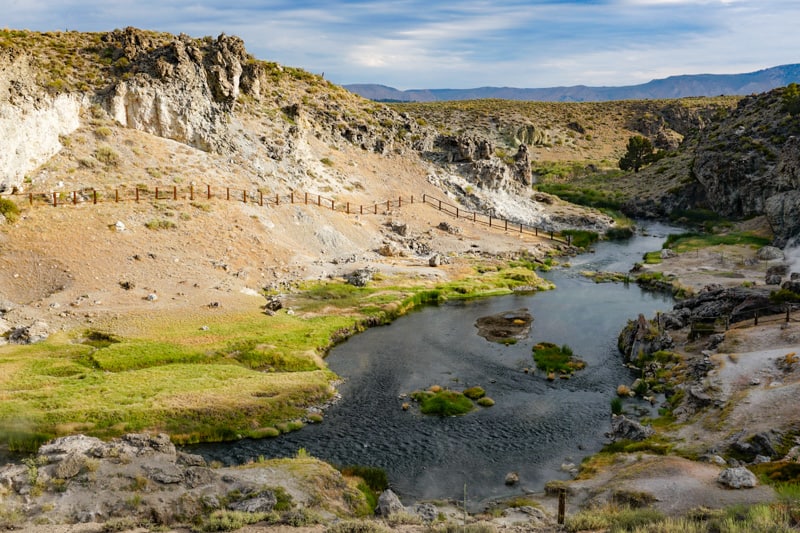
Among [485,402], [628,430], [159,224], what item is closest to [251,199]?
[159,224]

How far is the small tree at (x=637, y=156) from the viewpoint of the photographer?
13100 cm

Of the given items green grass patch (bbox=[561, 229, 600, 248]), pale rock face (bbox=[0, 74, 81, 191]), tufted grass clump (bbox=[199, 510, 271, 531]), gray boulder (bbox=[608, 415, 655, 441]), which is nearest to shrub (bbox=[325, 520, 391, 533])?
tufted grass clump (bbox=[199, 510, 271, 531])

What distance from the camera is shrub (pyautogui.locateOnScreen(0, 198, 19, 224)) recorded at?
169 feet

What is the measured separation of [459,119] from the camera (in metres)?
169

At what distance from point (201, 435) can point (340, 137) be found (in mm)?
62501

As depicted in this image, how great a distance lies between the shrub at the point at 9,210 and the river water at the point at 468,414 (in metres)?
28.2

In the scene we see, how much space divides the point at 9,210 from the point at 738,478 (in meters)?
52.6

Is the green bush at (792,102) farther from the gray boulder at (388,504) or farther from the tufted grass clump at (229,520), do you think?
the tufted grass clump at (229,520)

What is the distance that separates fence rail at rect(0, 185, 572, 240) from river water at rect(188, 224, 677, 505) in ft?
78.4

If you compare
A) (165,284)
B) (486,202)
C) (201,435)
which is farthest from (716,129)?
(201,435)

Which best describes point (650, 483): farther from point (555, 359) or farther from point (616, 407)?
point (555, 359)

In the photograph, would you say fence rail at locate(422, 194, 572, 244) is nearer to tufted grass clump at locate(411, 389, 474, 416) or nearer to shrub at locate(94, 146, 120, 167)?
shrub at locate(94, 146, 120, 167)

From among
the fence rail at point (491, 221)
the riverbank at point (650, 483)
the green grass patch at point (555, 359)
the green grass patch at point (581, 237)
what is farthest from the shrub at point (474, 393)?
the green grass patch at point (581, 237)

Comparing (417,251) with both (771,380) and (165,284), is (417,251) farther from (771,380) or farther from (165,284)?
(771,380)
